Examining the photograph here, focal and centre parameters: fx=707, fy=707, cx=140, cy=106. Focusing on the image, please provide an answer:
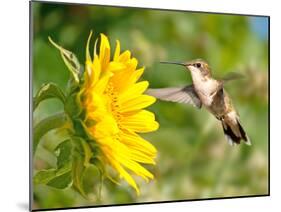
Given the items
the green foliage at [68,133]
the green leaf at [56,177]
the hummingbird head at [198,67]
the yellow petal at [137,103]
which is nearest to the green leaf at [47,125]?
the green foliage at [68,133]

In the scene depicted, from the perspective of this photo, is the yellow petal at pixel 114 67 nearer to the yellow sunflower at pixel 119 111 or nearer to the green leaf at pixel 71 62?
the yellow sunflower at pixel 119 111

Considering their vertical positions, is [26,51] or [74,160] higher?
[26,51]

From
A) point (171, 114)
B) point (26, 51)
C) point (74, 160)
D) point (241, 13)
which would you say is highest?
point (241, 13)

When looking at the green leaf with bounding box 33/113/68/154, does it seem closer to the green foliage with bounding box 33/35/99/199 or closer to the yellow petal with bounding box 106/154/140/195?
the green foliage with bounding box 33/35/99/199

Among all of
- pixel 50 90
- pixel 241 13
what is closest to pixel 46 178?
pixel 50 90

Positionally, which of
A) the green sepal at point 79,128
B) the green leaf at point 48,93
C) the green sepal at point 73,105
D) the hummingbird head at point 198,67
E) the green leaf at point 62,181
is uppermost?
the hummingbird head at point 198,67

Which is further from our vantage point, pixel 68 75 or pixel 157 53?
pixel 157 53

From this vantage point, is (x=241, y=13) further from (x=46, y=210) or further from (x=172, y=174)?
(x=46, y=210)
